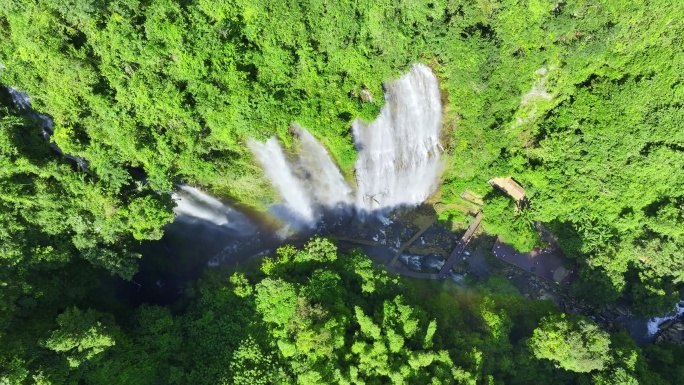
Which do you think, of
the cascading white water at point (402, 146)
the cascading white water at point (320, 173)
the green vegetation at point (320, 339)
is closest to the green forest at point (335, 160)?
the green vegetation at point (320, 339)

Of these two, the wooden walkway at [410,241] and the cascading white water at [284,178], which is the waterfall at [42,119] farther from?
the wooden walkway at [410,241]

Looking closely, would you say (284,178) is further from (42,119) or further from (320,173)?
(42,119)

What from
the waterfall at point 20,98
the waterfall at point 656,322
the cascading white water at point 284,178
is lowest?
the waterfall at point 20,98

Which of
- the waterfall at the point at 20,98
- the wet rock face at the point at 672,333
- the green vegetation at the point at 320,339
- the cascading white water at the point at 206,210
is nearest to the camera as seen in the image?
the waterfall at the point at 20,98

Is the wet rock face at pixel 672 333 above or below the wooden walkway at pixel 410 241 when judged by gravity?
above

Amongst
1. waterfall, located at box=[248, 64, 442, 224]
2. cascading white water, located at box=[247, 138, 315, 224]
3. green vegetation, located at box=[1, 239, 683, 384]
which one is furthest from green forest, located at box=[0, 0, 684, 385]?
waterfall, located at box=[248, 64, 442, 224]

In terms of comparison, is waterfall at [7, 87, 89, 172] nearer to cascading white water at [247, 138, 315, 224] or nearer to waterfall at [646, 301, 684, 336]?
cascading white water at [247, 138, 315, 224]

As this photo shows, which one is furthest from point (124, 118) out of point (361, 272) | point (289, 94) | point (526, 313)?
point (526, 313)
